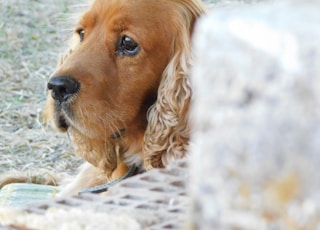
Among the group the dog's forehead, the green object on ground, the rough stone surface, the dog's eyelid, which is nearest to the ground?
the dog's eyelid

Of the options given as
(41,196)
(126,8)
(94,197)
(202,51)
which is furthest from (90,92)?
(202,51)

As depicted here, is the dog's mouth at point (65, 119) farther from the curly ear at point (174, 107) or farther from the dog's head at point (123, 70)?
the curly ear at point (174, 107)

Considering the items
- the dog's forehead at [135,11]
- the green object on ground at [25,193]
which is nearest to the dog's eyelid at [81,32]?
the dog's forehead at [135,11]

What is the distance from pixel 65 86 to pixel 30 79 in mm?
3232

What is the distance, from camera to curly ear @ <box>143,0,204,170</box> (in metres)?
3.29

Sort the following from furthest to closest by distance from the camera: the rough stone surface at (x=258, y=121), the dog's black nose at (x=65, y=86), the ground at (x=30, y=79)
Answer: the ground at (x=30, y=79) < the dog's black nose at (x=65, y=86) < the rough stone surface at (x=258, y=121)

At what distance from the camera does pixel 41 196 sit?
13.3ft

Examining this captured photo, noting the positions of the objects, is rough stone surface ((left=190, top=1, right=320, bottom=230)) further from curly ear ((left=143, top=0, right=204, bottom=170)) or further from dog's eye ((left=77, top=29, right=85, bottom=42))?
dog's eye ((left=77, top=29, right=85, bottom=42))

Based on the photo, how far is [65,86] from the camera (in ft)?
10.4

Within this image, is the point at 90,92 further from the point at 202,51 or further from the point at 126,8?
the point at 202,51

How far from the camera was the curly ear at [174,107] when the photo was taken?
329cm

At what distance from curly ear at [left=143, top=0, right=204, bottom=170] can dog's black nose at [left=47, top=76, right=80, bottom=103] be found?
331 mm

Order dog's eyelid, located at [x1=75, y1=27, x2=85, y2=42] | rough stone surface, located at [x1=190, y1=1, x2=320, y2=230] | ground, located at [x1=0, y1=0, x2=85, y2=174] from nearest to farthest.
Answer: rough stone surface, located at [x1=190, y1=1, x2=320, y2=230], dog's eyelid, located at [x1=75, y1=27, x2=85, y2=42], ground, located at [x1=0, y1=0, x2=85, y2=174]

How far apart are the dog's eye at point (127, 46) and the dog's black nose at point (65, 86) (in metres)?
0.22
